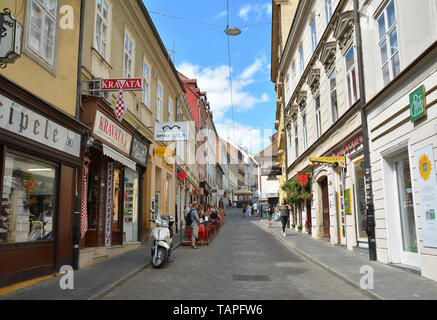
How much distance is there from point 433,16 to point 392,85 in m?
1.90

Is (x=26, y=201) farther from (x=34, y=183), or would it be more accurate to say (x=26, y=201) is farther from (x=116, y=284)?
(x=116, y=284)

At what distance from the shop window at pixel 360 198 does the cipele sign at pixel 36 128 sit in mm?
8415

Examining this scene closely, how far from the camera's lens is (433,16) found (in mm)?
7242

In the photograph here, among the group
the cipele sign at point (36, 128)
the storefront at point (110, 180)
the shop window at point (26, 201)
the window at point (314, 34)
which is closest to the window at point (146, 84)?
the storefront at point (110, 180)

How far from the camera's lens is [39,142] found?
771cm

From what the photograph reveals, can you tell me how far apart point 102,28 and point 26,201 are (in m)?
5.93

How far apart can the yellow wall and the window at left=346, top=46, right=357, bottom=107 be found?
27.5 feet

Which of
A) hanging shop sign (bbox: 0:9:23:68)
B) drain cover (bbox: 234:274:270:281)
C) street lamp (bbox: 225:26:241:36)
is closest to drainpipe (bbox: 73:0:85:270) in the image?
hanging shop sign (bbox: 0:9:23:68)

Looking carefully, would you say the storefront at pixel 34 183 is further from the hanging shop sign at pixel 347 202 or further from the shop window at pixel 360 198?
the hanging shop sign at pixel 347 202

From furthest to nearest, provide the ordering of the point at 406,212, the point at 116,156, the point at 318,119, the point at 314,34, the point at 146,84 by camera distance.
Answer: the point at 314,34 → the point at 318,119 → the point at 146,84 → the point at 116,156 → the point at 406,212

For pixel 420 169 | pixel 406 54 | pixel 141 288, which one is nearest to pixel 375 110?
pixel 406 54

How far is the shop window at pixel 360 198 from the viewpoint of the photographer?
1189cm

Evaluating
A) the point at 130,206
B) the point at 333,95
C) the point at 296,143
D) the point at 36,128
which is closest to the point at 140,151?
the point at 130,206

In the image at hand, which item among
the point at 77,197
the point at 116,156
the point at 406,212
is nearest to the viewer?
the point at 406,212
